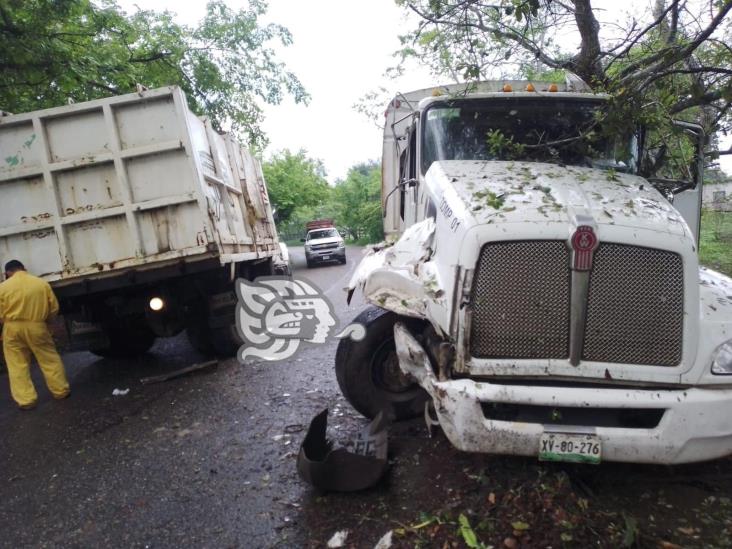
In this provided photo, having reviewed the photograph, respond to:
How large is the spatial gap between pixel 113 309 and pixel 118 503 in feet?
10.7

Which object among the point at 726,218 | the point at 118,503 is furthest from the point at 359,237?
the point at 118,503

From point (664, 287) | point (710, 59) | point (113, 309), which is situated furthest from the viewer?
point (113, 309)

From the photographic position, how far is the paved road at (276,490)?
261 cm

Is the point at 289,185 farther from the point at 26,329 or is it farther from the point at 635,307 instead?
the point at 635,307

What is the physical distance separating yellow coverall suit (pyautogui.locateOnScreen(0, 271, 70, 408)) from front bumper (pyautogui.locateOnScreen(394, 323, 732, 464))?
4.29 metres

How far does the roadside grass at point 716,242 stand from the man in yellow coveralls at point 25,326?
33.7 feet

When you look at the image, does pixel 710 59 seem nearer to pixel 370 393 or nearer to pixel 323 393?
pixel 370 393

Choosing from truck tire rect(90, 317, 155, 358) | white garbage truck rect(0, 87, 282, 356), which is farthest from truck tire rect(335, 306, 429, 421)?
truck tire rect(90, 317, 155, 358)

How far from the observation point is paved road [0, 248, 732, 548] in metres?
2.61

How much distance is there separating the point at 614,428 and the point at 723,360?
68 cm

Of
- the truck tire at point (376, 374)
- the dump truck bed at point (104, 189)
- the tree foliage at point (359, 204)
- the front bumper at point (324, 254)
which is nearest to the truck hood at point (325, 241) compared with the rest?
the front bumper at point (324, 254)

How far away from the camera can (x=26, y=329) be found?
5.04 metres

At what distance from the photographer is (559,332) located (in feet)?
8.83

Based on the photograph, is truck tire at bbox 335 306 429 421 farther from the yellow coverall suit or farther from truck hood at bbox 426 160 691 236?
the yellow coverall suit
